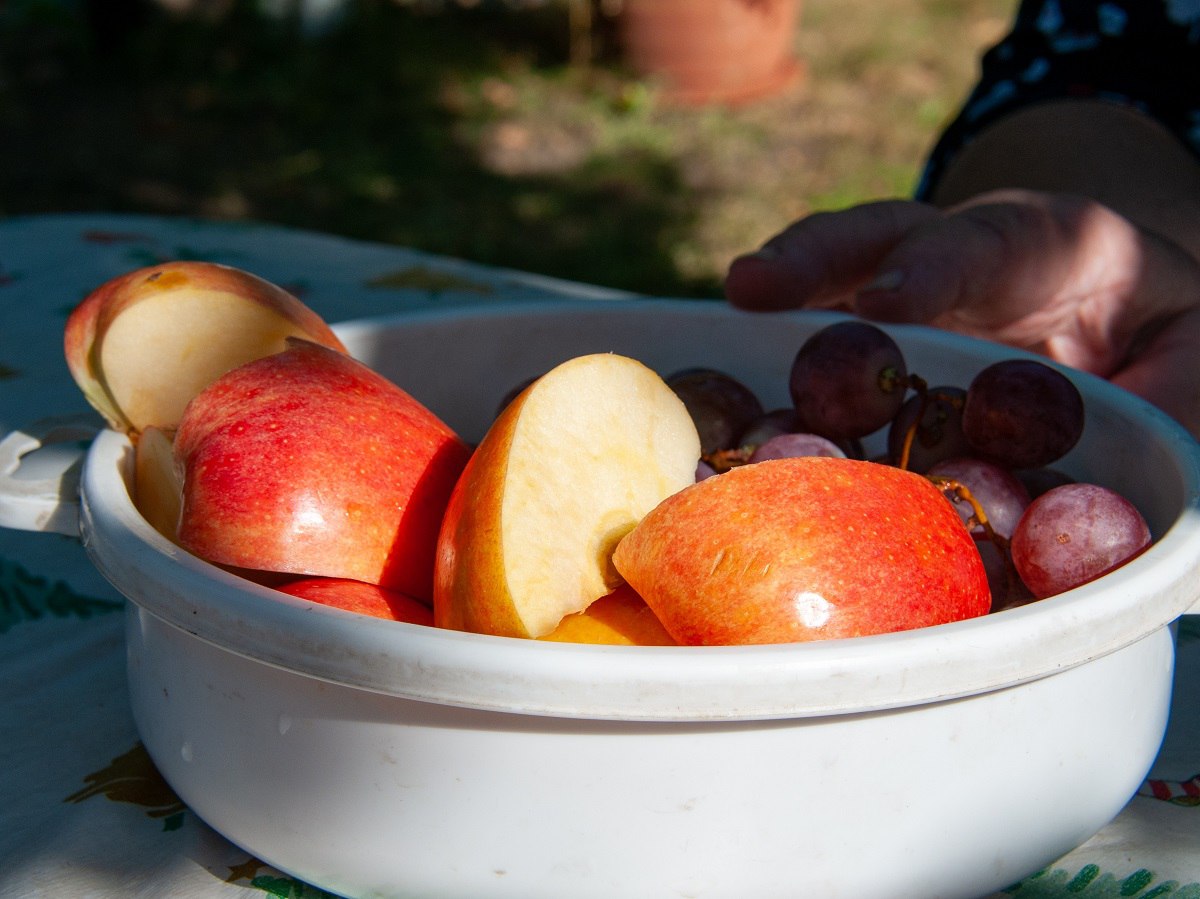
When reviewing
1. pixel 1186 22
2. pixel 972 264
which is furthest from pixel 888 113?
pixel 972 264

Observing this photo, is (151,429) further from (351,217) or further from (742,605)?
(351,217)

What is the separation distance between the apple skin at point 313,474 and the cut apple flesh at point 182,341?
0.09m

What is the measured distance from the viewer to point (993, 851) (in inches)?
22.7

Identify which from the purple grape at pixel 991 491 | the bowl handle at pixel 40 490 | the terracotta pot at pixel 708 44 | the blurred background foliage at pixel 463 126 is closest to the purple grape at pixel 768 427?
the purple grape at pixel 991 491

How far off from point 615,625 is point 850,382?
0.97ft

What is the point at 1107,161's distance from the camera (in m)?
1.52

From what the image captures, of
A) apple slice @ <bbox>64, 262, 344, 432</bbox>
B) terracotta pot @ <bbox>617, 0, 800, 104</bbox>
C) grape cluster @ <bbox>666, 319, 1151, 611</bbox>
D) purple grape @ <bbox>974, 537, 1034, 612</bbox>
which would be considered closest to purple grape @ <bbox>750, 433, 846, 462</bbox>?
grape cluster @ <bbox>666, 319, 1151, 611</bbox>

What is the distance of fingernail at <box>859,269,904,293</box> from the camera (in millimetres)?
1044

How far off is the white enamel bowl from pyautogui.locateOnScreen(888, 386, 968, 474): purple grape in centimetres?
24

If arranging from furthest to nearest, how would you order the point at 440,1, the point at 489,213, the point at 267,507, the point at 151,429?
the point at 440,1 → the point at 489,213 → the point at 151,429 → the point at 267,507

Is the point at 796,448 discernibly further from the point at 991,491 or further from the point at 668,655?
the point at 668,655

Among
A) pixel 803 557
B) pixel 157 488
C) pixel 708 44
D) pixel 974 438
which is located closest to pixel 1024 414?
pixel 974 438

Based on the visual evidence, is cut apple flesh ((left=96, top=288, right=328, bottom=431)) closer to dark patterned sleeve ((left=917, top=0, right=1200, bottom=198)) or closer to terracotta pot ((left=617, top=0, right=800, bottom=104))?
dark patterned sleeve ((left=917, top=0, right=1200, bottom=198))

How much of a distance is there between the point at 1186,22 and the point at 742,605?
1280 mm
